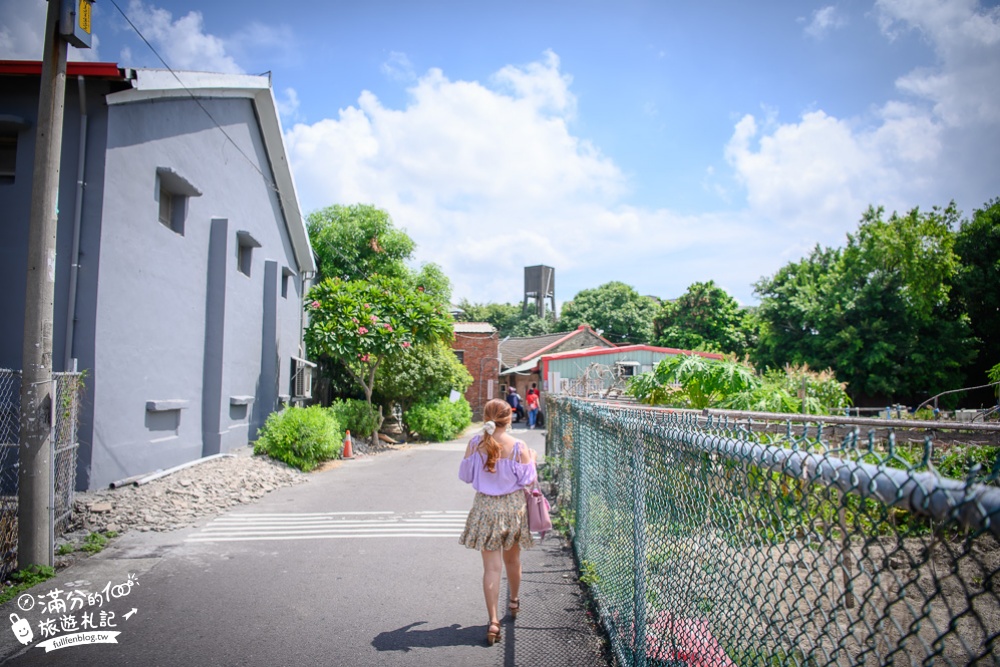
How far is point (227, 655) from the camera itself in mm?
3822

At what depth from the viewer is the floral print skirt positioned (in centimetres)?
418

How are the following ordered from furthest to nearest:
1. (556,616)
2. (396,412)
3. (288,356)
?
(396,412)
(288,356)
(556,616)

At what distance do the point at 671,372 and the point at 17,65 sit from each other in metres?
10.3

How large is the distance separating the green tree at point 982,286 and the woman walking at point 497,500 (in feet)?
99.7

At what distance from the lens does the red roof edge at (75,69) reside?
26.3ft

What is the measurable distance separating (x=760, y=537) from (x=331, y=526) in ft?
20.8

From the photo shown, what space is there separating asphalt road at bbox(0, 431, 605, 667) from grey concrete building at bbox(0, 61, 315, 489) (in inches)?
109

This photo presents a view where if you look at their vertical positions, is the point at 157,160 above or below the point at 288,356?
above

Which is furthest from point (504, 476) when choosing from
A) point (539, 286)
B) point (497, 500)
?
point (539, 286)

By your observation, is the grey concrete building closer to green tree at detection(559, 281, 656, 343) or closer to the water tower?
green tree at detection(559, 281, 656, 343)

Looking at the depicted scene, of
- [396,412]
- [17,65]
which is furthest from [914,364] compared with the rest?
[17,65]

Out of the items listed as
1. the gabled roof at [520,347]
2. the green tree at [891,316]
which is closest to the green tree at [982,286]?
the green tree at [891,316]

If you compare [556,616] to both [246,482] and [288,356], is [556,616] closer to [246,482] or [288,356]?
[246,482]

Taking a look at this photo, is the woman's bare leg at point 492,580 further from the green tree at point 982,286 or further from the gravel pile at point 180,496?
the green tree at point 982,286
